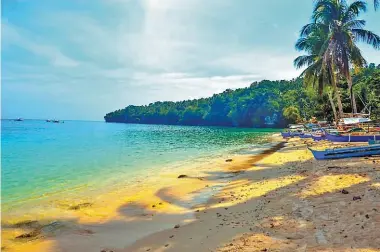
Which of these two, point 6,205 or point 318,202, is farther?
point 6,205

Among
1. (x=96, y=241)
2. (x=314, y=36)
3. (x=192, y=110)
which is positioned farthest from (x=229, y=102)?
(x=96, y=241)

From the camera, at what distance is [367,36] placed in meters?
26.3

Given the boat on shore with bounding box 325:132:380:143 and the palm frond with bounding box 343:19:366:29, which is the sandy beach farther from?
the palm frond with bounding box 343:19:366:29

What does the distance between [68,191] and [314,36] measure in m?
29.3

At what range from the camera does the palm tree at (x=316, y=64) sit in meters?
30.6

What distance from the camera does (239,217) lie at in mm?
8500

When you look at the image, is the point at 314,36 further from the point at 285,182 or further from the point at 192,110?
the point at 192,110

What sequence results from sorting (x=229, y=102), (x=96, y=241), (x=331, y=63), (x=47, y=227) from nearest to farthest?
(x=96, y=241)
(x=47, y=227)
(x=331, y=63)
(x=229, y=102)

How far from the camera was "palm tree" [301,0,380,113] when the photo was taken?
2639cm

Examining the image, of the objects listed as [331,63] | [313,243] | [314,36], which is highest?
[314,36]

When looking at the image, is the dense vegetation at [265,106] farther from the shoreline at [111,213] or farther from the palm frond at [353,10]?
the shoreline at [111,213]

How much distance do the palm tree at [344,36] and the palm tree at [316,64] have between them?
2.25 m

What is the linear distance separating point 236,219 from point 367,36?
986 inches

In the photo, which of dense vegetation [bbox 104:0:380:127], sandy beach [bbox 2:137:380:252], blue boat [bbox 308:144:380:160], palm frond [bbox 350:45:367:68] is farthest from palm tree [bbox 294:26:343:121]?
sandy beach [bbox 2:137:380:252]
